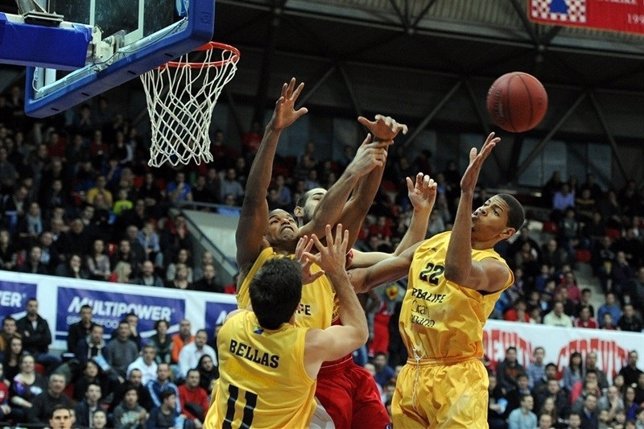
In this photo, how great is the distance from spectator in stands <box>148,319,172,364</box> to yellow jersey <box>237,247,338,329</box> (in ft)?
24.6

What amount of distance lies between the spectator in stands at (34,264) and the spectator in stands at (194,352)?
2.18 m

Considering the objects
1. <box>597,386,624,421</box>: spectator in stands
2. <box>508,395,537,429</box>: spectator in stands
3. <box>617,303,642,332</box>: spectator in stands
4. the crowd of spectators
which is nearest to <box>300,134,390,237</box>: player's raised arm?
the crowd of spectators

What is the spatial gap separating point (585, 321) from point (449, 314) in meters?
11.8

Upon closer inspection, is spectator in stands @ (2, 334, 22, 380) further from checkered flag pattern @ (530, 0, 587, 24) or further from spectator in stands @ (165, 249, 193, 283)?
checkered flag pattern @ (530, 0, 587, 24)

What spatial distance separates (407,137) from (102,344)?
1321 centimetres

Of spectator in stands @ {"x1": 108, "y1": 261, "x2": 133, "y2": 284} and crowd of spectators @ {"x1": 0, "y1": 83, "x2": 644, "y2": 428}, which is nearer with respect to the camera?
crowd of spectators @ {"x1": 0, "y1": 83, "x2": 644, "y2": 428}

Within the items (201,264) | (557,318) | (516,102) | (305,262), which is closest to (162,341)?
(201,264)

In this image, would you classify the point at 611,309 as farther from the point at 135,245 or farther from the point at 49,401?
the point at 49,401

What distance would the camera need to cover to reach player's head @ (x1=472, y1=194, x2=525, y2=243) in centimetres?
662

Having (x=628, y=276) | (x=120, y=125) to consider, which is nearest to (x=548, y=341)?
(x=628, y=276)

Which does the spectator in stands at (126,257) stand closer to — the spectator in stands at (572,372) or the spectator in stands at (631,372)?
the spectator in stands at (572,372)

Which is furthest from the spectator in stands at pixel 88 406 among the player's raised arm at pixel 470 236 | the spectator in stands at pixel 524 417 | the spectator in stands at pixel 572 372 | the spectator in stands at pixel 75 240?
the spectator in stands at pixel 572 372

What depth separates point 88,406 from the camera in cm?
1189

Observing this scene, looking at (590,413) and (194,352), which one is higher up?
(194,352)
